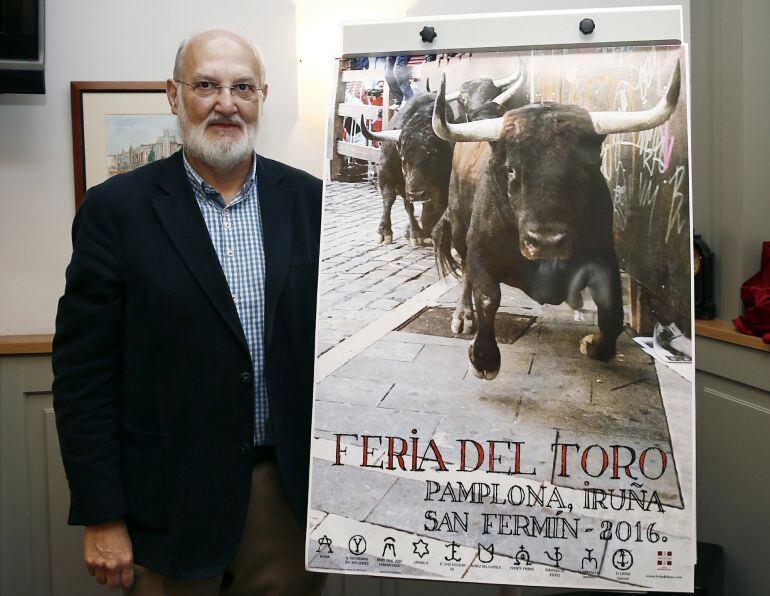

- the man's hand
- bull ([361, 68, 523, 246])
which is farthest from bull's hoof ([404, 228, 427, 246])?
the man's hand

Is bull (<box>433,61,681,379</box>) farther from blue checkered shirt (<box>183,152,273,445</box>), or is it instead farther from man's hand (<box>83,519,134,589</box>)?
man's hand (<box>83,519,134,589</box>)

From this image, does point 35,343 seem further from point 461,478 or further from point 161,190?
point 461,478

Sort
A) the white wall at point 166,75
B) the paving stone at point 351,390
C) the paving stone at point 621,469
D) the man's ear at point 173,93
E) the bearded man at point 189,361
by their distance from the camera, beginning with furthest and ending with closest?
1. the white wall at point 166,75
2. the man's ear at point 173,93
3. the bearded man at point 189,361
4. the paving stone at point 351,390
5. the paving stone at point 621,469

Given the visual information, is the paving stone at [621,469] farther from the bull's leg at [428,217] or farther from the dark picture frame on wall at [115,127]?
the dark picture frame on wall at [115,127]

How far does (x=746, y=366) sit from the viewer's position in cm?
199

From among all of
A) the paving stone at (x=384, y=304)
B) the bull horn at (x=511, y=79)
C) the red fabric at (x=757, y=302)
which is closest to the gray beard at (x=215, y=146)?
the paving stone at (x=384, y=304)

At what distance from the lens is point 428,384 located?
127cm

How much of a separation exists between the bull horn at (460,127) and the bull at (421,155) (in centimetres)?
1

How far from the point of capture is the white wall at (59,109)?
2.16m

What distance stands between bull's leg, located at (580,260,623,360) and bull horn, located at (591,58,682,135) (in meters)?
0.25

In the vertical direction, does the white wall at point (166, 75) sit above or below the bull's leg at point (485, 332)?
above

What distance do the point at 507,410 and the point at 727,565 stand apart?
1446mm

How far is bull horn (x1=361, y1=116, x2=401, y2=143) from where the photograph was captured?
1336 mm

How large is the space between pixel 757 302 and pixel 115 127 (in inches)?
81.4
